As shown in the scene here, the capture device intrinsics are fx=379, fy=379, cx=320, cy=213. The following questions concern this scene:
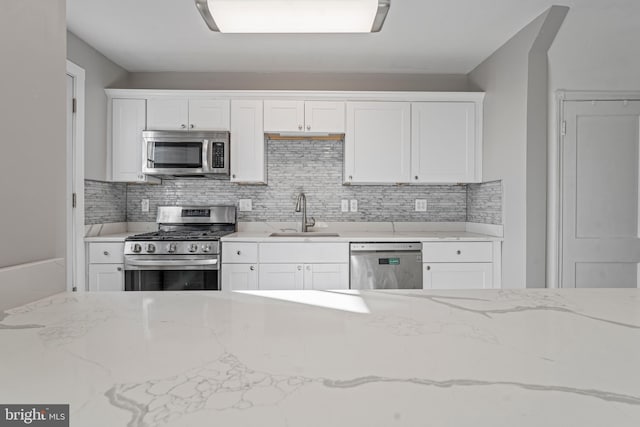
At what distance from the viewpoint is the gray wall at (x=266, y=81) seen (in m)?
3.66

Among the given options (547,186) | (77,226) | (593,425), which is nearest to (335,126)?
(547,186)

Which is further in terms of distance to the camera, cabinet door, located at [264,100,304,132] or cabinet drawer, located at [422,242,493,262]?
cabinet door, located at [264,100,304,132]

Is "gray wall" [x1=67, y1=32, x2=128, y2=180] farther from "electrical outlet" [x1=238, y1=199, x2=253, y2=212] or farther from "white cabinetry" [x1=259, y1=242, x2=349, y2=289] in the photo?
"white cabinetry" [x1=259, y1=242, x2=349, y2=289]

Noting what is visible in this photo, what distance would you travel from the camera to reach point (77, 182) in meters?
2.94

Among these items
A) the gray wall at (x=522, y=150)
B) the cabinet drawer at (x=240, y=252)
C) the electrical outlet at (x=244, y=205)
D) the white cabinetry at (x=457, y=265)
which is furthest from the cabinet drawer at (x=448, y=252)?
the electrical outlet at (x=244, y=205)

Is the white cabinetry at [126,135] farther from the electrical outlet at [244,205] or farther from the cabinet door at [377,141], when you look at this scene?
the cabinet door at [377,141]

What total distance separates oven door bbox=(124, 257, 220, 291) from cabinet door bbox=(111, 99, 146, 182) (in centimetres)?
83

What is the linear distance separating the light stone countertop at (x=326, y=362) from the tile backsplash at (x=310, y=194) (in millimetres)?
2915

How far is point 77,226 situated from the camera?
117 inches

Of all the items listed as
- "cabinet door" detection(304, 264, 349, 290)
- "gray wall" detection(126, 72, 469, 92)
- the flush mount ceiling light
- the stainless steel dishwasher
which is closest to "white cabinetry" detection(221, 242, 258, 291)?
"cabinet door" detection(304, 264, 349, 290)

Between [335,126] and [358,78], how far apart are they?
64 centimetres

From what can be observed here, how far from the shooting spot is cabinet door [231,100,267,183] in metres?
3.36

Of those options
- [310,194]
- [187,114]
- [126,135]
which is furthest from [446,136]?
[126,135]

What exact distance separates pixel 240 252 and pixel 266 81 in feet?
5.55
